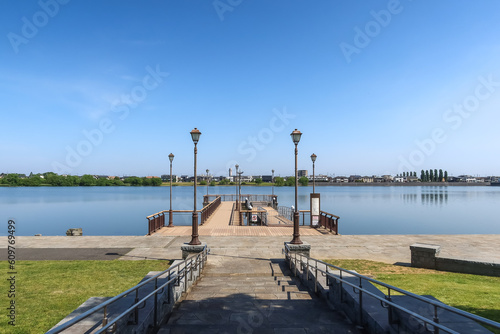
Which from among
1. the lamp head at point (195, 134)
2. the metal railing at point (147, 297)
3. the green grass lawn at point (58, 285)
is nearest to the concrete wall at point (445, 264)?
the metal railing at point (147, 297)

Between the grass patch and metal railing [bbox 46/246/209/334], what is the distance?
5.66 m

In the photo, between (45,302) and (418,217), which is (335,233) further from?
(418,217)

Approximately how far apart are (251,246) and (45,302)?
28.7 feet

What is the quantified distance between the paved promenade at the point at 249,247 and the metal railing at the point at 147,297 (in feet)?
13.0

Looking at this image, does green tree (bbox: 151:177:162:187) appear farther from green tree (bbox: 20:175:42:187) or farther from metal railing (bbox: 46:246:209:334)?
metal railing (bbox: 46:246:209:334)

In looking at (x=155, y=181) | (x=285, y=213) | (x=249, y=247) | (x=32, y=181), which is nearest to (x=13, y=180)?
(x=32, y=181)

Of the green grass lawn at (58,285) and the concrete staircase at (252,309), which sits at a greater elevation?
the concrete staircase at (252,309)

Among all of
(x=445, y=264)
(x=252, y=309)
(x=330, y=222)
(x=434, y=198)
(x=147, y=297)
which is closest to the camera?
(x=147, y=297)

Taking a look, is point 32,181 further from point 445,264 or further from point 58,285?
point 445,264

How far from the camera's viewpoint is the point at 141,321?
465cm

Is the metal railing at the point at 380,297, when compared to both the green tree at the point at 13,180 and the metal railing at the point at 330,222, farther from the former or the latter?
the green tree at the point at 13,180

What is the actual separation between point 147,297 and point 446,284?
888 cm

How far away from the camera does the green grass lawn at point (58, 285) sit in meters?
6.43

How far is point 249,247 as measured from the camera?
552 inches
